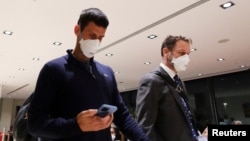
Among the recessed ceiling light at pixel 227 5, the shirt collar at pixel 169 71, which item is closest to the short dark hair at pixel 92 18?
the shirt collar at pixel 169 71

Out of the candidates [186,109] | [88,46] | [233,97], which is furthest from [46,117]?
[233,97]

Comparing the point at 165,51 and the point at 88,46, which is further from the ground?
the point at 88,46

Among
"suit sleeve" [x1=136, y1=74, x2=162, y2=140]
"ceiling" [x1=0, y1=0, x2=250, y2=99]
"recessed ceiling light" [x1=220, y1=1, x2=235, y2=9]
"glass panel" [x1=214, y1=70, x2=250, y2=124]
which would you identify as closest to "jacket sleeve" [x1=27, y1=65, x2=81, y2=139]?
"suit sleeve" [x1=136, y1=74, x2=162, y2=140]

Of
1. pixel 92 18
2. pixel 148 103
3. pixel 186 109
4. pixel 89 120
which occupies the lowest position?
pixel 186 109

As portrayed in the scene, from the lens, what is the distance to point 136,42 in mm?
5098

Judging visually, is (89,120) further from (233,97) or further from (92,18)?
(233,97)

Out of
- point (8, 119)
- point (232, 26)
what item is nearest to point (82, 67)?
point (232, 26)

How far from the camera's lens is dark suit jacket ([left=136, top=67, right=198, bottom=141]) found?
1426mm

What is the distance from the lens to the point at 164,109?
1.50 meters

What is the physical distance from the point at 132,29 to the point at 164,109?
3081 millimetres

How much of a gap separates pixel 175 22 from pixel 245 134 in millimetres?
3367

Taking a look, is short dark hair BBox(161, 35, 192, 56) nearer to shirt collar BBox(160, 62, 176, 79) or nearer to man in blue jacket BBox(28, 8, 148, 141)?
shirt collar BBox(160, 62, 176, 79)

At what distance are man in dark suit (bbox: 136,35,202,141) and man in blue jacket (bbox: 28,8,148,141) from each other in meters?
0.38

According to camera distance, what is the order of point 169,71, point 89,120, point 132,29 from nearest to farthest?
1. point 89,120
2. point 169,71
3. point 132,29
